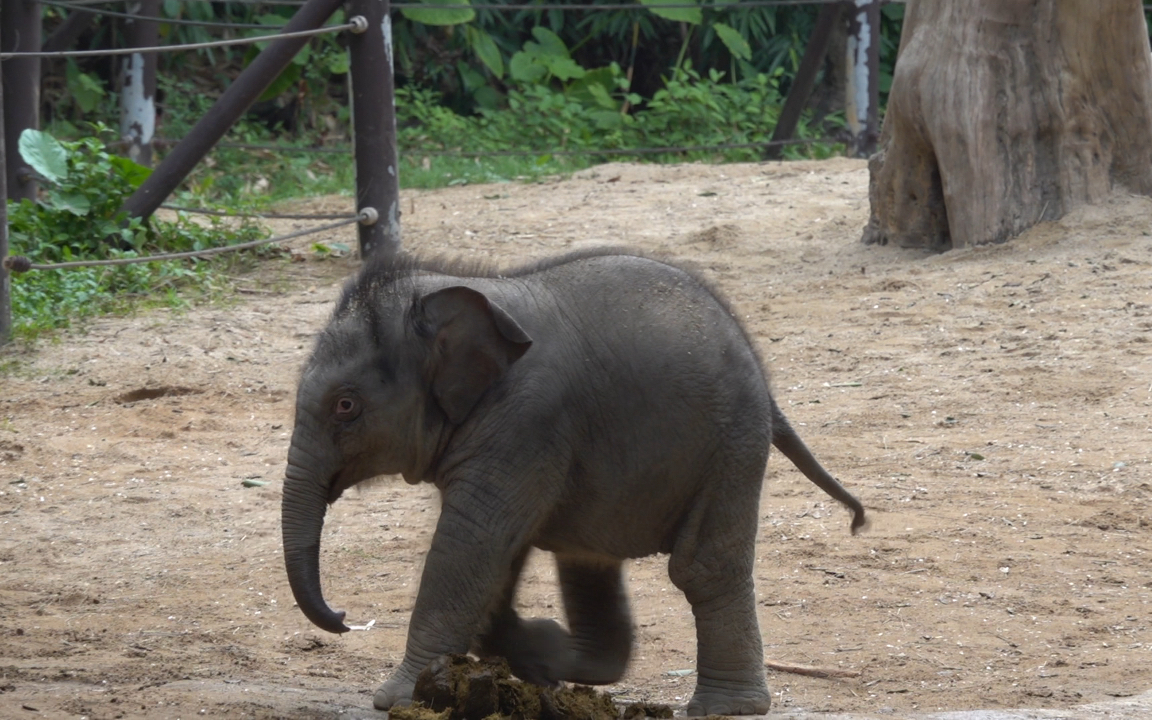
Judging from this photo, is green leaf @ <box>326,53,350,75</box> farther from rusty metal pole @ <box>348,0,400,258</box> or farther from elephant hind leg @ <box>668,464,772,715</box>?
elephant hind leg @ <box>668,464,772,715</box>

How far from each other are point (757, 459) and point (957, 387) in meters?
2.94

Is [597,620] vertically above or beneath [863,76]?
beneath

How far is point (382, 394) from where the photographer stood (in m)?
3.31

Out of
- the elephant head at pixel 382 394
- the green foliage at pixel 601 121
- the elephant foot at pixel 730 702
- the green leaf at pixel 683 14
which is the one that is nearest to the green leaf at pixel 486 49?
the green foliage at pixel 601 121

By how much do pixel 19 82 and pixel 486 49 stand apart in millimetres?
6631

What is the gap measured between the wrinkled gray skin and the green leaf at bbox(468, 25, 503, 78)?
11.3 meters

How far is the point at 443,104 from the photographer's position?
15.5m

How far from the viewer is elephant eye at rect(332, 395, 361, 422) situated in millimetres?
3297

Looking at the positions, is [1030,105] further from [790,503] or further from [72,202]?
[72,202]

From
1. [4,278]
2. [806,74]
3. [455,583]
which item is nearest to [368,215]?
[4,278]

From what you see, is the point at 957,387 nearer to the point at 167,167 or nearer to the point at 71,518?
the point at 71,518

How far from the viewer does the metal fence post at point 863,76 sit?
11.9 metres

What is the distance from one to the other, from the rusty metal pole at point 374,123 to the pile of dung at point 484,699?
17.7 ft

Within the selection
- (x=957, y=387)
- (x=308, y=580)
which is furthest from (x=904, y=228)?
(x=308, y=580)
